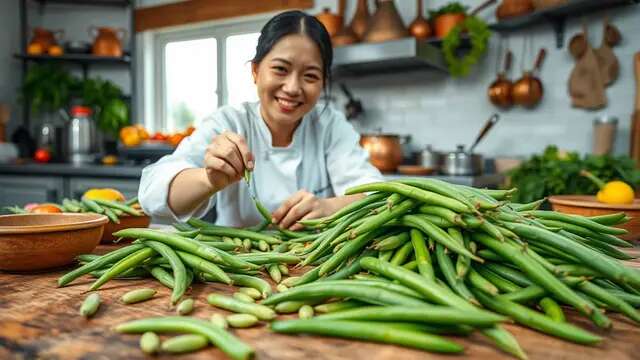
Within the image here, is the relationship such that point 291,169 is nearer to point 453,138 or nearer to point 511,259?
point 511,259

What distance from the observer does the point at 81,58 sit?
4922mm

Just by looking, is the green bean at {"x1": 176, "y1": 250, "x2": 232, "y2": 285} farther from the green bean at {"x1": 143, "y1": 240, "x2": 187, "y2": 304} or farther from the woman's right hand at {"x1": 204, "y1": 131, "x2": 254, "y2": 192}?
the woman's right hand at {"x1": 204, "y1": 131, "x2": 254, "y2": 192}

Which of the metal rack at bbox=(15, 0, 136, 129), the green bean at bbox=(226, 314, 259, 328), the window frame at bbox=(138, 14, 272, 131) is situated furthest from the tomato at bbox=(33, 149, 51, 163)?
the green bean at bbox=(226, 314, 259, 328)

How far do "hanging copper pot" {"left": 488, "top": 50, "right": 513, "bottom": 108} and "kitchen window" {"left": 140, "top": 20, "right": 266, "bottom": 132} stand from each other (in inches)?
89.9

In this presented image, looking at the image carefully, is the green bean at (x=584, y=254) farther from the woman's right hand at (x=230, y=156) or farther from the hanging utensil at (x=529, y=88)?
the hanging utensil at (x=529, y=88)

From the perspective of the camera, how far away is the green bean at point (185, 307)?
79 centimetres

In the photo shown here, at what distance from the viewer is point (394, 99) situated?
4.20 metres

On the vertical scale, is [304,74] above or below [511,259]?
above

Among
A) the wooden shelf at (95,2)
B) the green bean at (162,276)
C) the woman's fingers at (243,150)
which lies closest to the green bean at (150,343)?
the green bean at (162,276)

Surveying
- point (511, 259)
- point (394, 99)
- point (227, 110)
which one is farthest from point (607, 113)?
point (511, 259)

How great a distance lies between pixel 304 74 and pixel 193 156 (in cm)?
49

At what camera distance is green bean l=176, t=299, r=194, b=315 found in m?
0.79

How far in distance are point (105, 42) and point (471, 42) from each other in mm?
3391

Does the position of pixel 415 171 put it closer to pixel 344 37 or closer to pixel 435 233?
pixel 344 37
